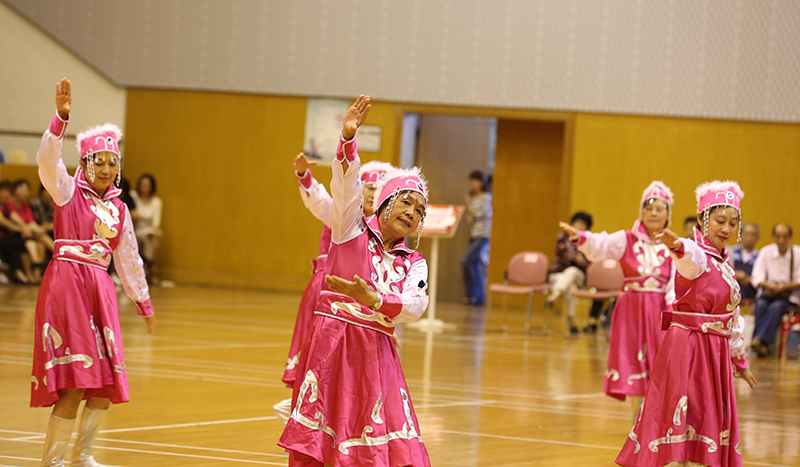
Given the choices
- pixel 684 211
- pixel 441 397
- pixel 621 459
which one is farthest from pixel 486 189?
pixel 621 459

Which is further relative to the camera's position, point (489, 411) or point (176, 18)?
point (176, 18)

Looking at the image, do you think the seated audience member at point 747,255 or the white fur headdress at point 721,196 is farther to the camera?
the seated audience member at point 747,255

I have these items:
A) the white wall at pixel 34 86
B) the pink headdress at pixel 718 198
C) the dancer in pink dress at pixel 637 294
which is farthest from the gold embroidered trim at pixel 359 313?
the white wall at pixel 34 86

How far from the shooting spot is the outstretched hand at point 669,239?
12.8ft

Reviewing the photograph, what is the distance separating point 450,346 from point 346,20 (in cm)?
665

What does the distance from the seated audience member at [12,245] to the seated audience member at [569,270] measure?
7.33 m

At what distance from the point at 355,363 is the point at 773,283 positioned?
8.59m

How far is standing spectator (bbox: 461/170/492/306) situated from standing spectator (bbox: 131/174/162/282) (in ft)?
16.6

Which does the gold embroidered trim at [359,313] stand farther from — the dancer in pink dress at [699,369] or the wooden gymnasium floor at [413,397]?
the dancer in pink dress at [699,369]

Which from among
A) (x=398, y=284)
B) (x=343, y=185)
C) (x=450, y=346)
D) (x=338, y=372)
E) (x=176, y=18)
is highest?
(x=176, y=18)

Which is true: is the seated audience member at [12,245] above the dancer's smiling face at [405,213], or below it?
below

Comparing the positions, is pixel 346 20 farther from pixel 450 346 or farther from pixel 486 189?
pixel 450 346

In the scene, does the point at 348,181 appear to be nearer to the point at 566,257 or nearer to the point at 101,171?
the point at 101,171

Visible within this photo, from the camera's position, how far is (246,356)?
7887mm
